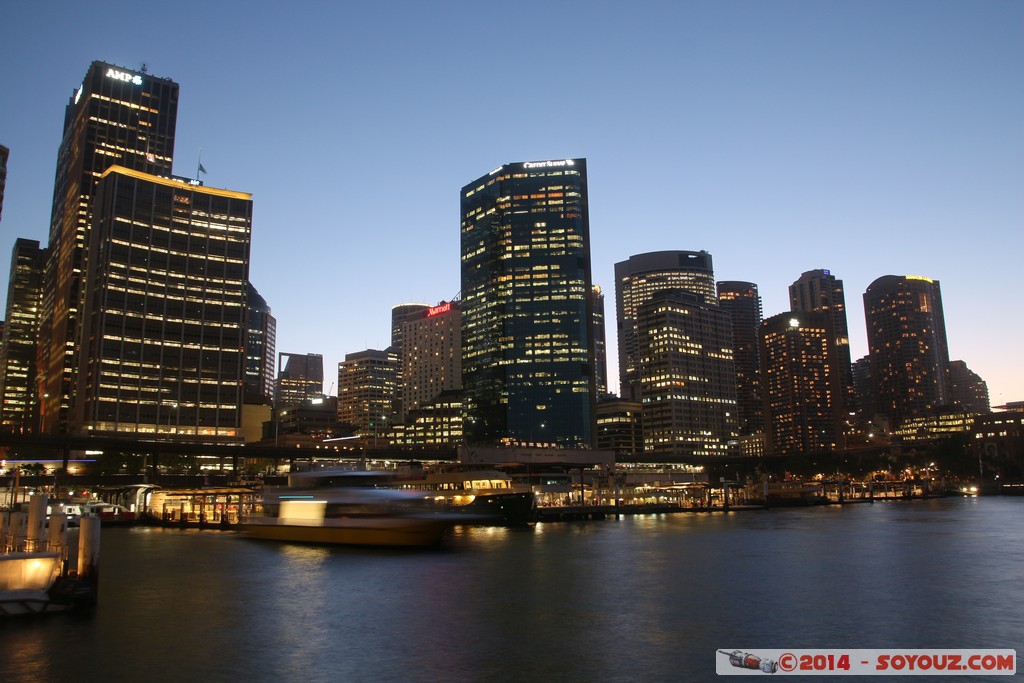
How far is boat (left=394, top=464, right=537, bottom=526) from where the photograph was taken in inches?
4163

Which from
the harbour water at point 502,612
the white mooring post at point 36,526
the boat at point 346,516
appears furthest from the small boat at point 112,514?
the white mooring post at point 36,526

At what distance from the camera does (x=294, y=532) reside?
7350 cm

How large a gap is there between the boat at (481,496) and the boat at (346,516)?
86.8 feet

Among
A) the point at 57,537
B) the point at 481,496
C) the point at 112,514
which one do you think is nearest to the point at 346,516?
the point at 57,537

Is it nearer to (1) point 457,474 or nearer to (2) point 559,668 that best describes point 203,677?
(2) point 559,668

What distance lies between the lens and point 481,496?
354 ft

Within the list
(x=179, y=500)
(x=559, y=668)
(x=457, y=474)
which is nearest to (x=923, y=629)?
(x=559, y=668)

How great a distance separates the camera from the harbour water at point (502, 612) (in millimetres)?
26078

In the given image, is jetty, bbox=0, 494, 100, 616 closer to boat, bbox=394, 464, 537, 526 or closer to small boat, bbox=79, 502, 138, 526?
boat, bbox=394, 464, 537, 526

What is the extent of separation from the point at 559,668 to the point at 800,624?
1339 centimetres

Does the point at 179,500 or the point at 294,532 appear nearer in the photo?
the point at 294,532

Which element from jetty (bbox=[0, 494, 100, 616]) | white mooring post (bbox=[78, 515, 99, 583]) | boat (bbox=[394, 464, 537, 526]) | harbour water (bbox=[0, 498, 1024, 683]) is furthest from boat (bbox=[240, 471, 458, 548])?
jetty (bbox=[0, 494, 100, 616])

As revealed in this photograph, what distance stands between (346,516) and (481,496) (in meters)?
41.8

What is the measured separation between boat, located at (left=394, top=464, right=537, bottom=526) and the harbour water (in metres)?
40.7
